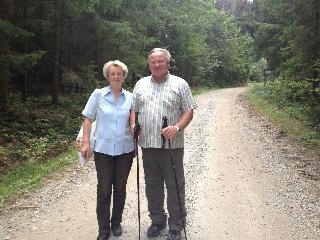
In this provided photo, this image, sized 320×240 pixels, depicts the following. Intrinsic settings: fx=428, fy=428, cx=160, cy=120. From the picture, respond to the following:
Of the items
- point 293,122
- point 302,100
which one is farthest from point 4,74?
point 302,100

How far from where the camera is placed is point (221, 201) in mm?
6711

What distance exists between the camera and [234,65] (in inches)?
2050

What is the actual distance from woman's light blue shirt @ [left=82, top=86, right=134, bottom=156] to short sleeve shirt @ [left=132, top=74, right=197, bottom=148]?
17cm

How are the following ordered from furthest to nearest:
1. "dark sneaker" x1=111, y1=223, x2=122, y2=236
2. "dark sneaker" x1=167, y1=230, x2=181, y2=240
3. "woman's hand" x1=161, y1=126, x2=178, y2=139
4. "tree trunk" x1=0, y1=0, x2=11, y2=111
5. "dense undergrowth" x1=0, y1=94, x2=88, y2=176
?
"tree trunk" x1=0, y1=0, x2=11, y2=111 → "dense undergrowth" x1=0, y1=94, x2=88, y2=176 → "dark sneaker" x1=111, y1=223, x2=122, y2=236 → "dark sneaker" x1=167, y1=230, x2=181, y2=240 → "woman's hand" x1=161, y1=126, x2=178, y2=139

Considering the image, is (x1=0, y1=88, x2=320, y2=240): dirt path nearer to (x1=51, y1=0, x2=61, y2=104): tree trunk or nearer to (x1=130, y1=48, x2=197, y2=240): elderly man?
(x1=130, y1=48, x2=197, y2=240): elderly man

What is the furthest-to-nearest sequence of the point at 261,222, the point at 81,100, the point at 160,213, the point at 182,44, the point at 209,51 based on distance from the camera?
the point at 209,51, the point at 182,44, the point at 81,100, the point at 261,222, the point at 160,213

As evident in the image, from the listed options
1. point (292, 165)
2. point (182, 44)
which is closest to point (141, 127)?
point (292, 165)

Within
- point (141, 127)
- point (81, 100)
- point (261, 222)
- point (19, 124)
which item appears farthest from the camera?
point (81, 100)

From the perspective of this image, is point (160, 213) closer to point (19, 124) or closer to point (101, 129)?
point (101, 129)

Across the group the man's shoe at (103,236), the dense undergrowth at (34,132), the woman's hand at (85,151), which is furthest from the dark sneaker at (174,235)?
the dense undergrowth at (34,132)

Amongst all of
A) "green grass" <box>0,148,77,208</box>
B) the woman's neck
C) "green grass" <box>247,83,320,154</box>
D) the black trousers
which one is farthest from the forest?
the woman's neck

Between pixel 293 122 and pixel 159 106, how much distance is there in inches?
465

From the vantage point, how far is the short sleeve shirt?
15.4 ft

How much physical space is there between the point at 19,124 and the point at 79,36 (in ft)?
29.5
